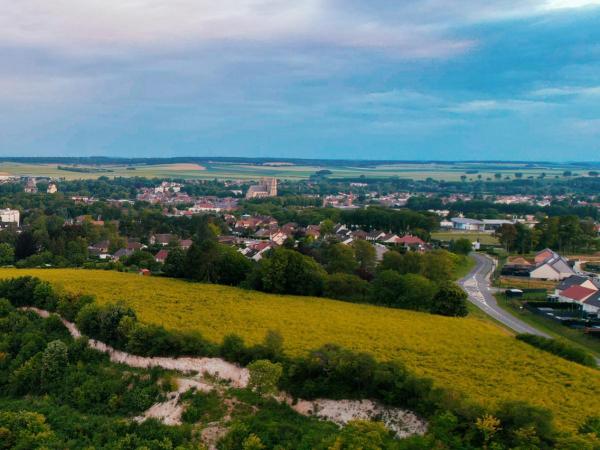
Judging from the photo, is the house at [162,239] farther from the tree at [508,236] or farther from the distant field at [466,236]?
the tree at [508,236]

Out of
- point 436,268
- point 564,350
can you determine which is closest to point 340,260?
point 436,268

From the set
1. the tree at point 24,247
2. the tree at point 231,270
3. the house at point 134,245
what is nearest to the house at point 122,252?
the house at point 134,245

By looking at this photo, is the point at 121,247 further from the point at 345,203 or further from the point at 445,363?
the point at 345,203

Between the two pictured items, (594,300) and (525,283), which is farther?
(525,283)

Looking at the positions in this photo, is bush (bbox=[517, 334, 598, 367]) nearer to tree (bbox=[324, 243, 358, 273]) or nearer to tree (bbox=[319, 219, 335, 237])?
tree (bbox=[324, 243, 358, 273])

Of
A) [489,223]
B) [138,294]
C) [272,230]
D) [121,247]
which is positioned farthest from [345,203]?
[138,294]

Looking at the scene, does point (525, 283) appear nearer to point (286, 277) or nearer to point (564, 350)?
point (286, 277)
